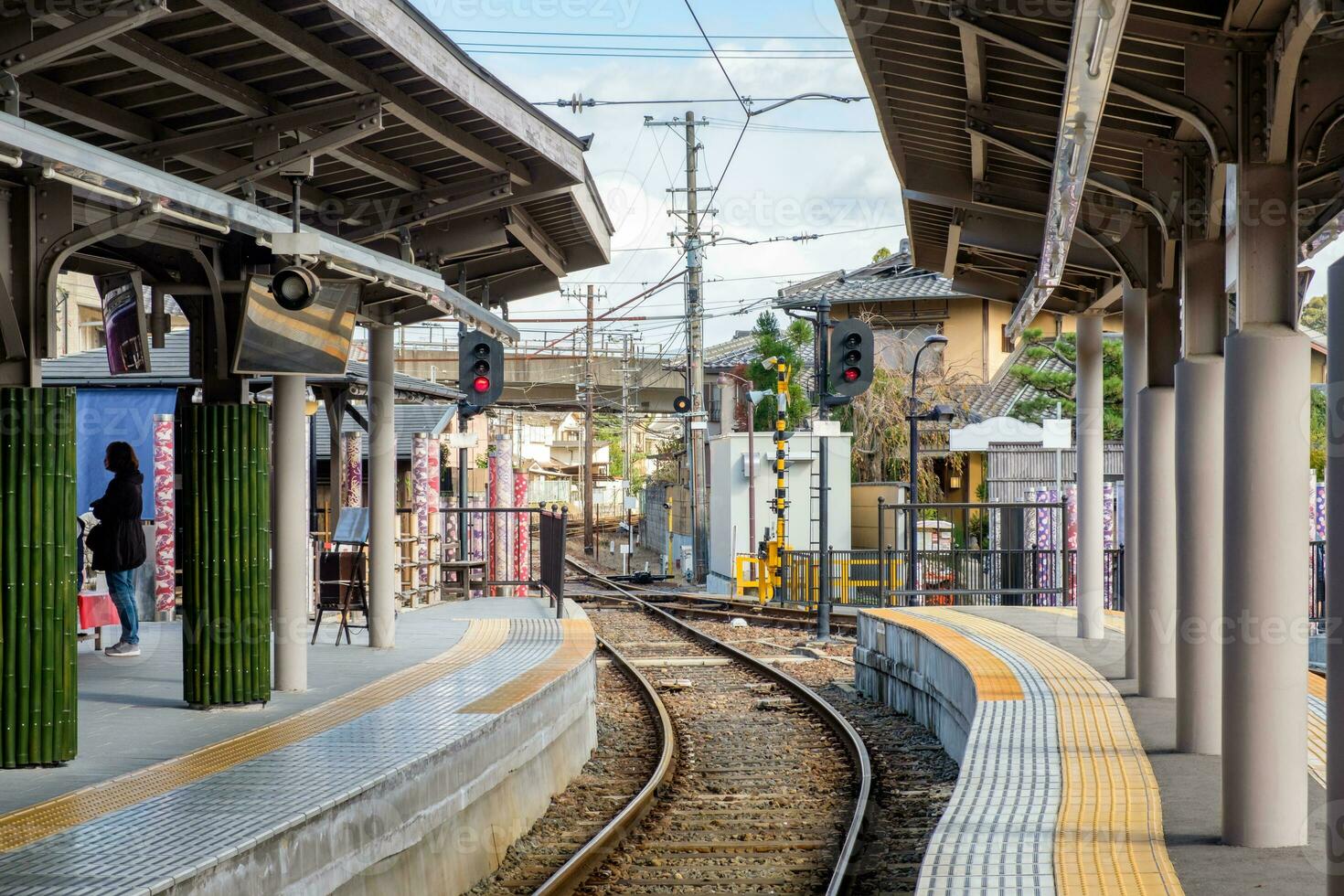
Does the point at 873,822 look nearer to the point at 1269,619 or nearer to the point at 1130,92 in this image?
the point at 1269,619

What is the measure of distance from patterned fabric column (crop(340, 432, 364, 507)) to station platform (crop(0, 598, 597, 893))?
9912 millimetres

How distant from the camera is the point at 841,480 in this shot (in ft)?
96.0

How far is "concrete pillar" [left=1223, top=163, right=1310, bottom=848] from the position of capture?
577cm

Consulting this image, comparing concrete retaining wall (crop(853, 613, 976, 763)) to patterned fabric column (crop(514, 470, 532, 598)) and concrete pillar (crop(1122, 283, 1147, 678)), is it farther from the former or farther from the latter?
patterned fabric column (crop(514, 470, 532, 598))

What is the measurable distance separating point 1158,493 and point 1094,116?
3.70 meters

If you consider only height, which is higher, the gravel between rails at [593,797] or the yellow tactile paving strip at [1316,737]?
the yellow tactile paving strip at [1316,737]

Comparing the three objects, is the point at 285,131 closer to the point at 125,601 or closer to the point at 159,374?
the point at 125,601

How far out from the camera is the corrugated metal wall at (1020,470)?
Result: 25219mm

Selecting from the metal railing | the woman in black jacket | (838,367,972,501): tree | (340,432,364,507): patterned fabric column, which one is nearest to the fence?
the metal railing

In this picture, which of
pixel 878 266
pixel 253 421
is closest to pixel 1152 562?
pixel 253 421

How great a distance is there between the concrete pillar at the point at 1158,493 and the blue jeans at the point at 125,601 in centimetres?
727

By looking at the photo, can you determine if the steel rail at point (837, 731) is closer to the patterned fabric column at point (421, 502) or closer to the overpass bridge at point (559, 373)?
the patterned fabric column at point (421, 502)

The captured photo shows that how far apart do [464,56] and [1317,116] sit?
194 inches

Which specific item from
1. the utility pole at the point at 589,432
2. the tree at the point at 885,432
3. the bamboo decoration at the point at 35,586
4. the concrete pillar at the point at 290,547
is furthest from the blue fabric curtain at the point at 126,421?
the utility pole at the point at 589,432
